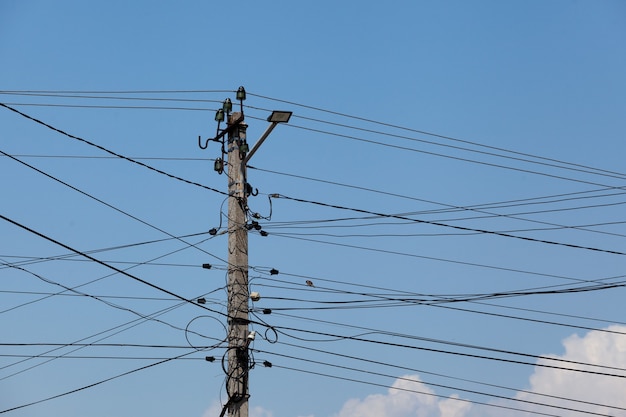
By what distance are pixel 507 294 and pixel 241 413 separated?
629cm

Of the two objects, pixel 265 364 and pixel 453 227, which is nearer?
pixel 265 364

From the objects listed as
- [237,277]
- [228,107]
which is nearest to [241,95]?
[228,107]

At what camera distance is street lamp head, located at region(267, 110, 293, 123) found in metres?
19.6

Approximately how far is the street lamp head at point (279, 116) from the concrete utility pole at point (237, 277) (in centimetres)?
A: 92

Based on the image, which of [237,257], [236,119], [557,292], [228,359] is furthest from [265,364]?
[557,292]

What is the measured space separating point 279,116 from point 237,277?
3.27 m

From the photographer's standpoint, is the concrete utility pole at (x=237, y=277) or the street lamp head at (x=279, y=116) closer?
the concrete utility pole at (x=237, y=277)

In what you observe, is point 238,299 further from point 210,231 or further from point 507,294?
point 507,294

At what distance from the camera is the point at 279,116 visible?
64.6ft

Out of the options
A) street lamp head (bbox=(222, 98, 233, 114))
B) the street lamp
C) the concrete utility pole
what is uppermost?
street lamp head (bbox=(222, 98, 233, 114))

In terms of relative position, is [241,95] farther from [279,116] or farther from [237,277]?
[237,277]

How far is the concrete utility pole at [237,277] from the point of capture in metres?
18.7

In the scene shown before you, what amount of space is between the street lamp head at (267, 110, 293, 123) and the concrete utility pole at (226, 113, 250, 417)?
918 millimetres

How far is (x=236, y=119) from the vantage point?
66.9 ft
